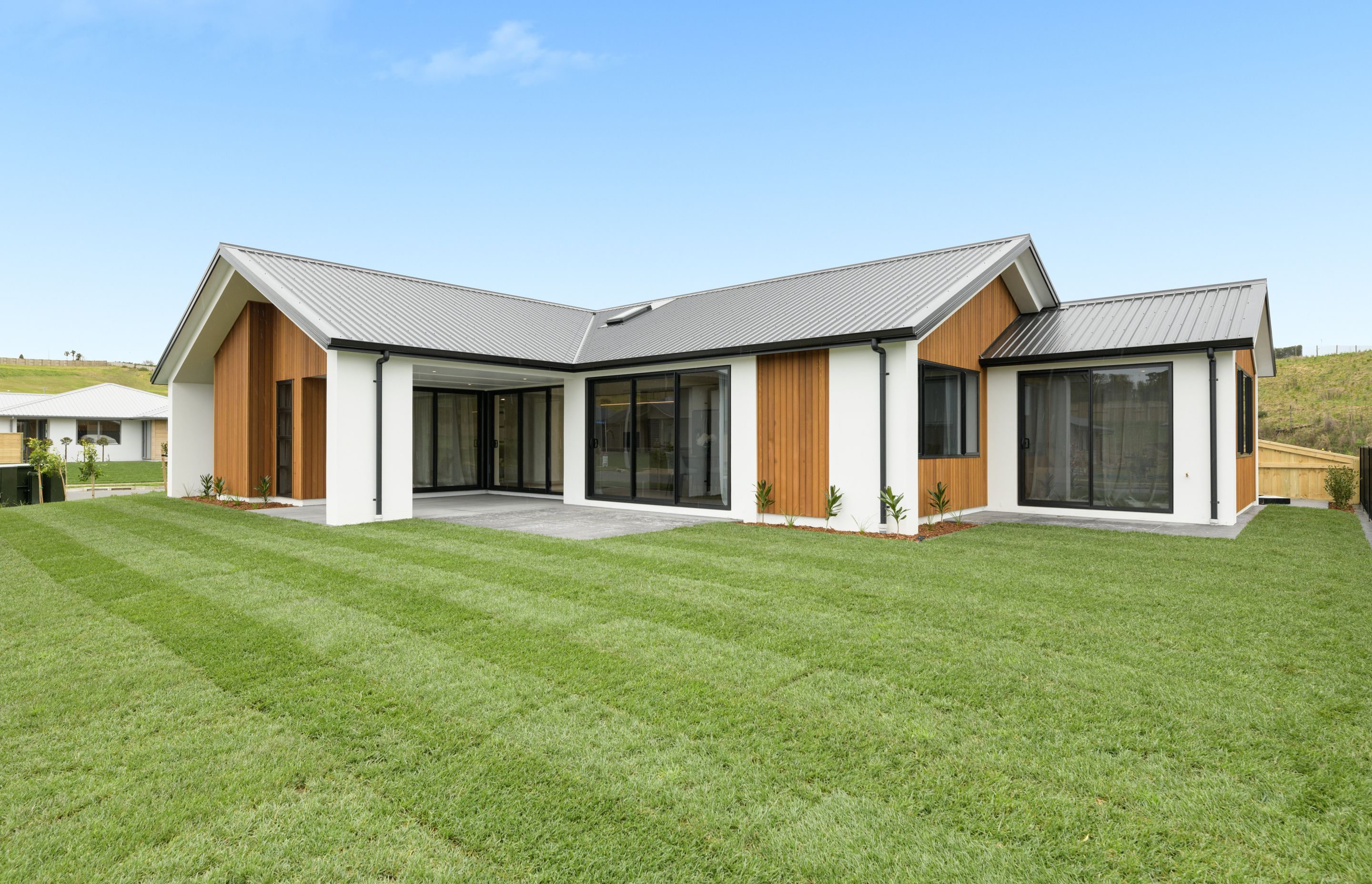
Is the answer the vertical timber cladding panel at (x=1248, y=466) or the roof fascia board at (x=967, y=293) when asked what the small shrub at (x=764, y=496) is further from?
the vertical timber cladding panel at (x=1248, y=466)

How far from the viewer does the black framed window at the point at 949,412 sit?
10157 millimetres

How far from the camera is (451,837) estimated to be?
2.38 meters

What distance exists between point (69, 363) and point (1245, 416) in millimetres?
102317

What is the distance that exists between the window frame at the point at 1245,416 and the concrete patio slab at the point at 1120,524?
48.3 inches

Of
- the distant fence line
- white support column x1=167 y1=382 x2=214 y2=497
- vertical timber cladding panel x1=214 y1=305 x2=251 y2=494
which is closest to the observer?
vertical timber cladding panel x1=214 y1=305 x2=251 y2=494

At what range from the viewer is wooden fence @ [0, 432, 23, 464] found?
61.8 ft

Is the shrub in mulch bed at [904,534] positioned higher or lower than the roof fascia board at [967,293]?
lower

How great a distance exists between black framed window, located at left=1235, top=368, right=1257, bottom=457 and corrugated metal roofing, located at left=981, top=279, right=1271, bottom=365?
88 cm

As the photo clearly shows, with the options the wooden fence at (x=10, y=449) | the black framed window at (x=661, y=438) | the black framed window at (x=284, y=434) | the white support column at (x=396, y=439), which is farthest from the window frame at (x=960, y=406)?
the wooden fence at (x=10, y=449)

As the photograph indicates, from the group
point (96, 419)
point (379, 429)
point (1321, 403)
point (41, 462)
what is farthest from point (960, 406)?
point (96, 419)

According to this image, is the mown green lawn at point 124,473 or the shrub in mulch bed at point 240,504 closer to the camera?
the shrub in mulch bed at point 240,504

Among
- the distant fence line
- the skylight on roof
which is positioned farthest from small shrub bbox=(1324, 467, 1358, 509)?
the distant fence line

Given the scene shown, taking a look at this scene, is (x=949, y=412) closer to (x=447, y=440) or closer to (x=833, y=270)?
(x=833, y=270)

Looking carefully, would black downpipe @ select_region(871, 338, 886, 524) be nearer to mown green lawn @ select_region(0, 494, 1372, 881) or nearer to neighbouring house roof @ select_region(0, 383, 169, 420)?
mown green lawn @ select_region(0, 494, 1372, 881)
